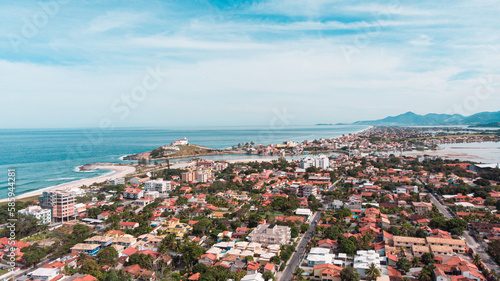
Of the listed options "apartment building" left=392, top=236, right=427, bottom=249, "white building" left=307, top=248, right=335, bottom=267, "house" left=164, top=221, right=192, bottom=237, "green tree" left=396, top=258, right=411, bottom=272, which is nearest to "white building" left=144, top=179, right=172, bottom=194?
"house" left=164, top=221, right=192, bottom=237

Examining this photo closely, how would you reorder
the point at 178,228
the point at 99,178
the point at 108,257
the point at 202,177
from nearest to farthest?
1. the point at 108,257
2. the point at 178,228
3. the point at 202,177
4. the point at 99,178

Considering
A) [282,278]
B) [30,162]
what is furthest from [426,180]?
[30,162]

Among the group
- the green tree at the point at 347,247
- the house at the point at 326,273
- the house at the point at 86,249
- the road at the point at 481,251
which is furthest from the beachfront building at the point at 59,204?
the road at the point at 481,251

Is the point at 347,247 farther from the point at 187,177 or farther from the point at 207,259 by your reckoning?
the point at 187,177

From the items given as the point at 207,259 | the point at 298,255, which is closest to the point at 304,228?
the point at 298,255

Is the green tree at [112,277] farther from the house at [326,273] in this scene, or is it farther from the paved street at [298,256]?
the house at [326,273]
